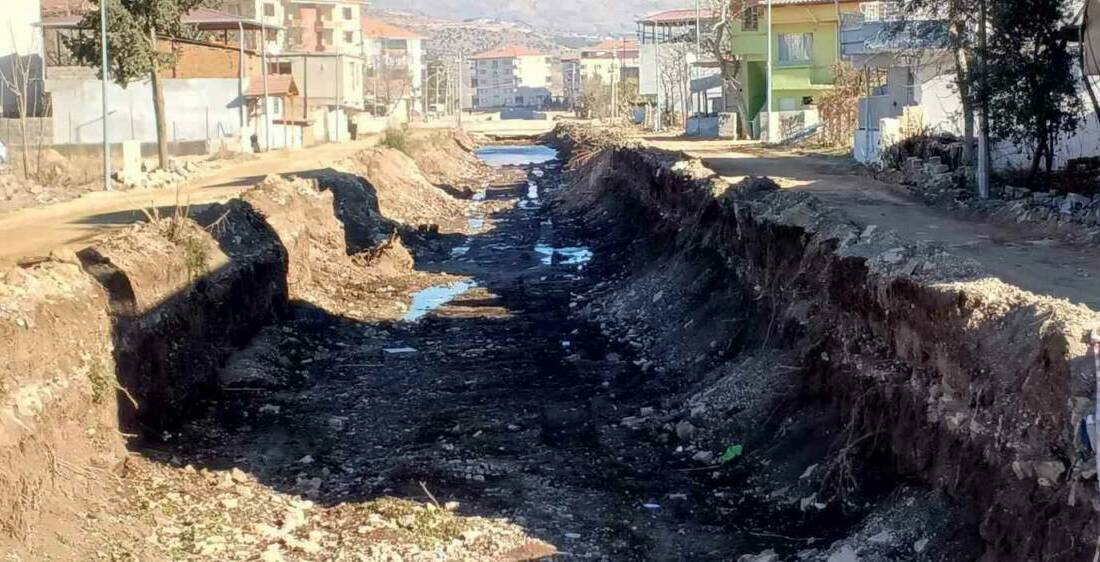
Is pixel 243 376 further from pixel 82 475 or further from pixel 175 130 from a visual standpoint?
pixel 175 130

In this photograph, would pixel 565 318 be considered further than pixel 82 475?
Yes

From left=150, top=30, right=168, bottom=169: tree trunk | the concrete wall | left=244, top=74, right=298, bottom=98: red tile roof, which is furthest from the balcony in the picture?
left=150, top=30, right=168, bottom=169: tree trunk

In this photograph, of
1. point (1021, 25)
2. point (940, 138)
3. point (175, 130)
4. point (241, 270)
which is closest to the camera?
point (241, 270)

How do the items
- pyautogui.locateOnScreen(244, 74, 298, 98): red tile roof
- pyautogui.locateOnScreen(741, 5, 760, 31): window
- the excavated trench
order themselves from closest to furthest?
1. the excavated trench
2. pyautogui.locateOnScreen(244, 74, 298, 98): red tile roof
3. pyautogui.locateOnScreen(741, 5, 760, 31): window

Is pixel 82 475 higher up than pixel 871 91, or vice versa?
pixel 871 91

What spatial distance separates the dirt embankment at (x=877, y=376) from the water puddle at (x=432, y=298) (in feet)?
11.8

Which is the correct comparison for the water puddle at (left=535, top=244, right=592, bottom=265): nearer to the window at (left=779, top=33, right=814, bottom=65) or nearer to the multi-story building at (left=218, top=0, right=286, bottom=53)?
the window at (left=779, top=33, right=814, bottom=65)

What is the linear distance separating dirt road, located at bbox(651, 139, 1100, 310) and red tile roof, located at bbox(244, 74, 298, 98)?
33878 millimetres

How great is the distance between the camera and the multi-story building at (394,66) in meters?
128

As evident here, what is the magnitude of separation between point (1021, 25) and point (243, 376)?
13.7 meters

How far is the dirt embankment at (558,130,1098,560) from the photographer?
863 cm

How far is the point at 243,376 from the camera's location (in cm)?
1794

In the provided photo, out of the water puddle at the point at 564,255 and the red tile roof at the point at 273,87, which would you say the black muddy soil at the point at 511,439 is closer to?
the water puddle at the point at 564,255

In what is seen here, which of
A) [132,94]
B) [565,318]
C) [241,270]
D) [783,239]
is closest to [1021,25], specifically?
[783,239]
